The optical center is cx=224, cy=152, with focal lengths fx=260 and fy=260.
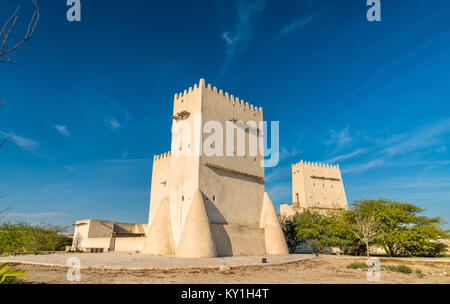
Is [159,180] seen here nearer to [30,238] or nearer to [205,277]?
[30,238]

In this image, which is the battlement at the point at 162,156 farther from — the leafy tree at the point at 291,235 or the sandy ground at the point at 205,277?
the sandy ground at the point at 205,277

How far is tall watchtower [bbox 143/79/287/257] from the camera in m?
17.5

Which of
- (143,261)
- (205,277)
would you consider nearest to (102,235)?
(143,261)

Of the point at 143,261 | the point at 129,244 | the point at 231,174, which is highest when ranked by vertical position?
the point at 231,174

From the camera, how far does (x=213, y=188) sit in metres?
19.4

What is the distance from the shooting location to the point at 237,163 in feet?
71.6

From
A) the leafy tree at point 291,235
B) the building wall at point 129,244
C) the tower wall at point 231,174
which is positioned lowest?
the building wall at point 129,244

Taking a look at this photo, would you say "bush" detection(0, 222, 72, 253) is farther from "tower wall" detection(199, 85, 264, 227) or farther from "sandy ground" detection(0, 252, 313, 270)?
"tower wall" detection(199, 85, 264, 227)

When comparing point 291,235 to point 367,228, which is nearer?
point 367,228

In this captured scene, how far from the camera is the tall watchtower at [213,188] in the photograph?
17531 millimetres

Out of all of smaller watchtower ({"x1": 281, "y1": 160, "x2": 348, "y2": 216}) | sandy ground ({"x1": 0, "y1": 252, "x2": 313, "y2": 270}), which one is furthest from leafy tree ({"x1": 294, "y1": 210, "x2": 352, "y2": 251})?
smaller watchtower ({"x1": 281, "y1": 160, "x2": 348, "y2": 216})

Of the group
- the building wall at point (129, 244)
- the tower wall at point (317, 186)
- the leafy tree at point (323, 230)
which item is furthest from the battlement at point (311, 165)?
the building wall at point (129, 244)
